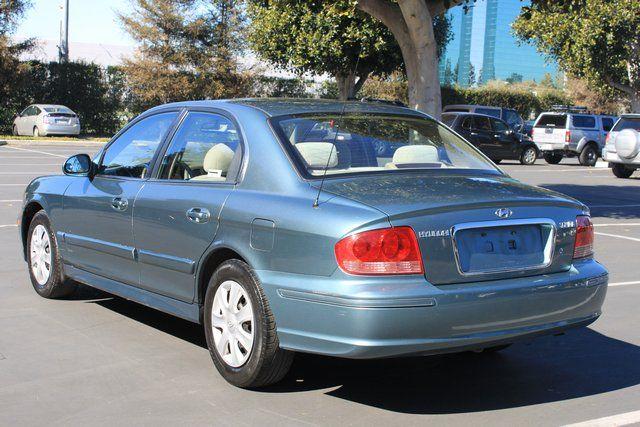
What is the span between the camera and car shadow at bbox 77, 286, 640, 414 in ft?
15.2

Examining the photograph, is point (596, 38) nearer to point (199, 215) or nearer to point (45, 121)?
point (45, 121)

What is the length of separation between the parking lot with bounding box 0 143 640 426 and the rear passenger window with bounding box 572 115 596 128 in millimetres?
23364

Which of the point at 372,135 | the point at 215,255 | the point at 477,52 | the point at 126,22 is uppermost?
the point at 477,52

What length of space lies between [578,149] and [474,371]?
25.1 metres

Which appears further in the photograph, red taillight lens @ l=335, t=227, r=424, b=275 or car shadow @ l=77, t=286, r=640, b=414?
car shadow @ l=77, t=286, r=640, b=414

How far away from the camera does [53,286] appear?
6738 millimetres

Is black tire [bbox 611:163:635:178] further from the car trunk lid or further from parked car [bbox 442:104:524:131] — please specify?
the car trunk lid

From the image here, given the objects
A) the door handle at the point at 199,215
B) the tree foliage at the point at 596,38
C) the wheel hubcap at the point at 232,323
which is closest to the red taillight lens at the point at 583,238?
the wheel hubcap at the point at 232,323

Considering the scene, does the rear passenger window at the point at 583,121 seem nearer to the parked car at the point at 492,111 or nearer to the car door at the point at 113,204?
the parked car at the point at 492,111

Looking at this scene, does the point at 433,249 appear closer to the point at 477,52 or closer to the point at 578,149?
the point at 578,149

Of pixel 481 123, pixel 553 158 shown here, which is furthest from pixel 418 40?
pixel 553 158

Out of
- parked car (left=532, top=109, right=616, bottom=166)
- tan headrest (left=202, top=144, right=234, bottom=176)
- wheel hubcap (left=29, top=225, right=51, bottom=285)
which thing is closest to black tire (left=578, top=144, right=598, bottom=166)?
parked car (left=532, top=109, right=616, bottom=166)

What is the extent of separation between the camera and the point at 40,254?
22.8 ft

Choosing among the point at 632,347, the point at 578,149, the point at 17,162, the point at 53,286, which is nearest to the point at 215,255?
the point at 53,286
